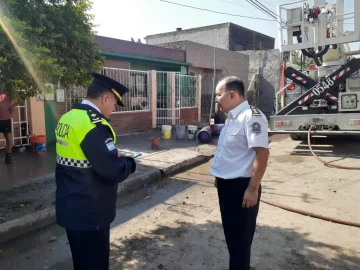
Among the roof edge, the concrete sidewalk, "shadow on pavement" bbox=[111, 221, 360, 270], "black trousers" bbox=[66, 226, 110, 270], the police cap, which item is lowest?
"shadow on pavement" bbox=[111, 221, 360, 270]

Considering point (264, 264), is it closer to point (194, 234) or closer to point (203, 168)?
point (194, 234)

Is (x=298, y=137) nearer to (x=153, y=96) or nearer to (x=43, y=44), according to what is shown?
(x=153, y=96)

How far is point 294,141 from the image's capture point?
1002cm

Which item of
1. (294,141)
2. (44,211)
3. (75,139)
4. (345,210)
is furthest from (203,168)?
(75,139)

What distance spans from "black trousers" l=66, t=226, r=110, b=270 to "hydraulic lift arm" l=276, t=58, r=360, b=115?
6.92m

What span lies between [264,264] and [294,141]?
7735 mm

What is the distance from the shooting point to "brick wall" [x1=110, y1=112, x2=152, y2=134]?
411 inches

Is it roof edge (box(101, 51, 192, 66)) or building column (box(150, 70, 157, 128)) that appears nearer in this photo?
roof edge (box(101, 51, 192, 66))

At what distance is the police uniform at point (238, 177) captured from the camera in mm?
2316

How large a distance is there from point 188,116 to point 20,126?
23.8 ft

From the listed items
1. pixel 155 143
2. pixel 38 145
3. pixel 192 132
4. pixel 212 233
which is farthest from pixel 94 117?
pixel 192 132

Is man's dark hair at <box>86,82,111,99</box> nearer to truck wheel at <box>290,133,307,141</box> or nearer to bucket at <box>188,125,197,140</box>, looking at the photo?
bucket at <box>188,125,197,140</box>

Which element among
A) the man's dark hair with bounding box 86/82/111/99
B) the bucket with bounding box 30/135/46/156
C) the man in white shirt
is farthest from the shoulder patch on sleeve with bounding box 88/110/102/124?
the bucket with bounding box 30/135/46/156

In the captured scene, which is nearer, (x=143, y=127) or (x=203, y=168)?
(x=203, y=168)
